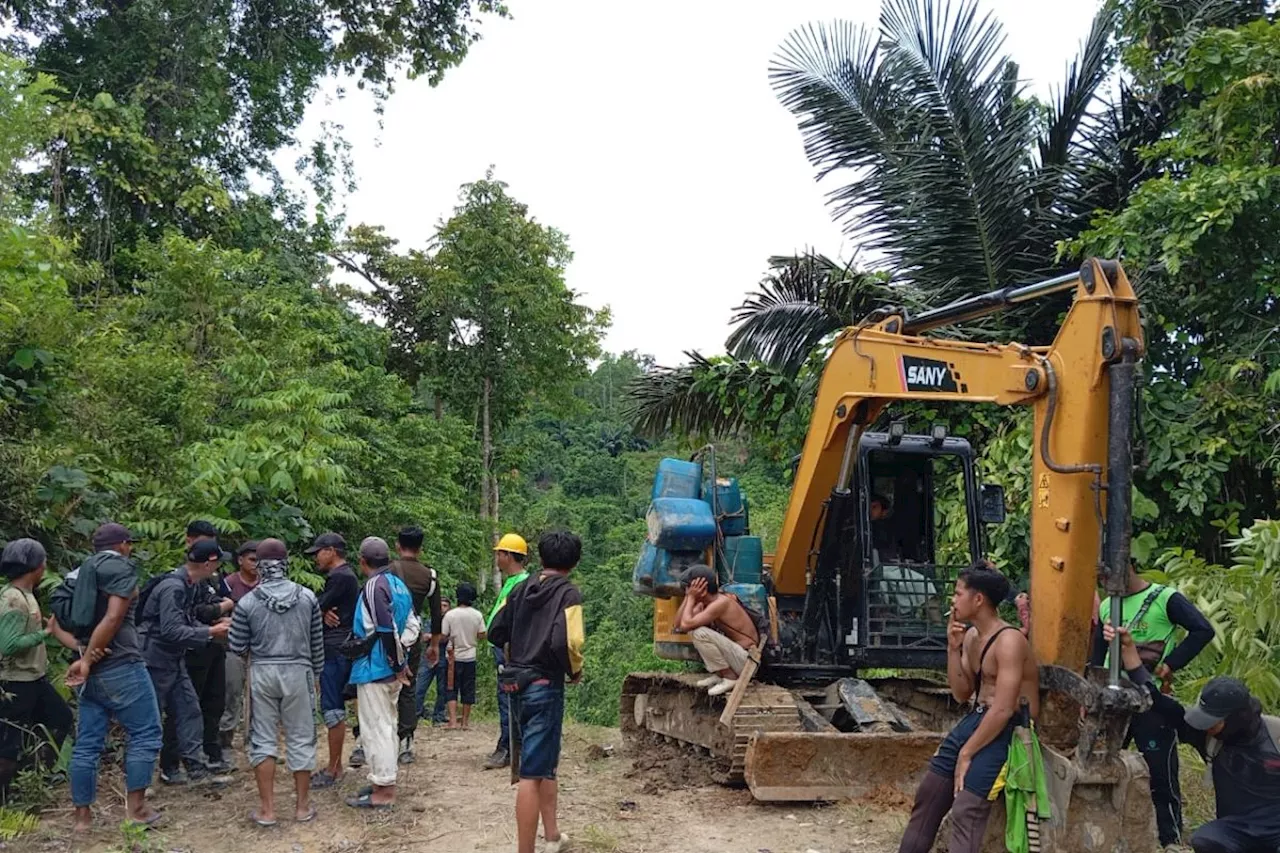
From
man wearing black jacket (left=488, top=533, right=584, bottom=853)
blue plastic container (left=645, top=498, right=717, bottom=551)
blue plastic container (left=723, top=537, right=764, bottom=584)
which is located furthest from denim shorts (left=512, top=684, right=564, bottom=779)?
blue plastic container (left=723, top=537, right=764, bottom=584)

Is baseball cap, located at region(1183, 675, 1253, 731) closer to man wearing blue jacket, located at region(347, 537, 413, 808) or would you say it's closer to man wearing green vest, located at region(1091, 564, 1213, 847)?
man wearing green vest, located at region(1091, 564, 1213, 847)

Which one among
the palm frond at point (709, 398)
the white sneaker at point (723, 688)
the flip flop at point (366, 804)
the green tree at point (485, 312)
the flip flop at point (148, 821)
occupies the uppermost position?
the green tree at point (485, 312)

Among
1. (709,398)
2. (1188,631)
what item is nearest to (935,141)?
(709,398)

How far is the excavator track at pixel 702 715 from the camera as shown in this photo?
286 inches

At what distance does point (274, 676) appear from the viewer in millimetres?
6398

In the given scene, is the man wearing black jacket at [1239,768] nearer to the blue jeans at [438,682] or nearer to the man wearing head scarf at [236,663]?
the man wearing head scarf at [236,663]

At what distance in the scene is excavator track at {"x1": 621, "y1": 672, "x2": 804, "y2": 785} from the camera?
7.27 meters

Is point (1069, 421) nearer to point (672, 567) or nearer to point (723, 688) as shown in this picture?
point (723, 688)

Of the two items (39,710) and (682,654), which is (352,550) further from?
(39,710)

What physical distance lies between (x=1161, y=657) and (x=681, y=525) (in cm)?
372

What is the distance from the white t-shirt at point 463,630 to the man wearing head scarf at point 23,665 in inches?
197

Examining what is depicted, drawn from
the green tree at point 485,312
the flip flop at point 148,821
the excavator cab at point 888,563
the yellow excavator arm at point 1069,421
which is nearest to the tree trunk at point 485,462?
the green tree at point 485,312

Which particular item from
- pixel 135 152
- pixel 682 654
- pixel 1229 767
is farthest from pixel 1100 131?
pixel 135 152

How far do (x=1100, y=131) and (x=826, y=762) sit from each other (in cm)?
858
